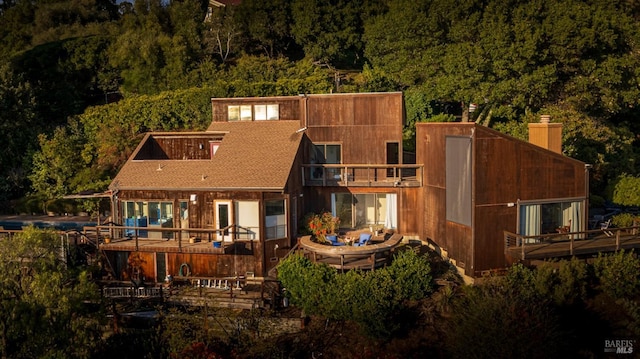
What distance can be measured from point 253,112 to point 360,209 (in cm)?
654

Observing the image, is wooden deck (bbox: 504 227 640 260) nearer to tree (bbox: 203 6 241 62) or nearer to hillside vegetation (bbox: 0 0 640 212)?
hillside vegetation (bbox: 0 0 640 212)

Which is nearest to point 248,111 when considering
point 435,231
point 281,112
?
point 281,112

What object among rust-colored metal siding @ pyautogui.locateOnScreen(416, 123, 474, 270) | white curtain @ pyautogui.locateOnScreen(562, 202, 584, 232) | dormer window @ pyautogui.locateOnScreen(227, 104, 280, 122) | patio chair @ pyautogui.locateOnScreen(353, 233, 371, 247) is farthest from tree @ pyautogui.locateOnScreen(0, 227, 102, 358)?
white curtain @ pyautogui.locateOnScreen(562, 202, 584, 232)

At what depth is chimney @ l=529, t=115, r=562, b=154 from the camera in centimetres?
2530

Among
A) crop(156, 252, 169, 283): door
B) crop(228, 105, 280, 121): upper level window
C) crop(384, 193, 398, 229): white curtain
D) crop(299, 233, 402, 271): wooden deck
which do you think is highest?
crop(228, 105, 280, 121): upper level window

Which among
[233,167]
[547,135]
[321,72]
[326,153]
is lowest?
[233,167]

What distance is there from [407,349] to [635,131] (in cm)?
3124

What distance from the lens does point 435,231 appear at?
25.8 m

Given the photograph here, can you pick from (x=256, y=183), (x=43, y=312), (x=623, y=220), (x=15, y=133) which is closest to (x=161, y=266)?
(x=256, y=183)

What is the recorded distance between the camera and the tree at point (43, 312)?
19.4m

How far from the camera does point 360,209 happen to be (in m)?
27.7

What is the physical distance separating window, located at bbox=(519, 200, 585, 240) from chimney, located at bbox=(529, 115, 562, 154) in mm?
2254

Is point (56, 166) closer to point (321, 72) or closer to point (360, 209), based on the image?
point (321, 72)

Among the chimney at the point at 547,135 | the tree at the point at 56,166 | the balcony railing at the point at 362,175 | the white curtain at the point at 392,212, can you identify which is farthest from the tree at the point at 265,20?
the chimney at the point at 547,135
